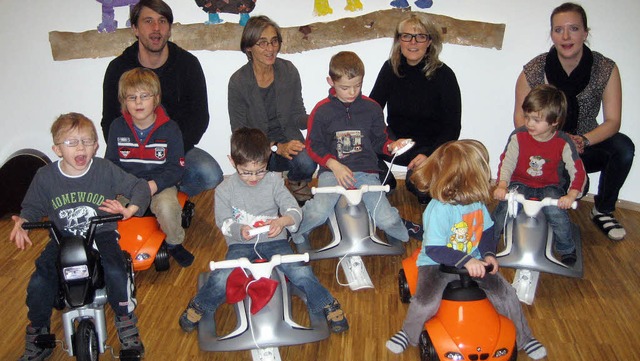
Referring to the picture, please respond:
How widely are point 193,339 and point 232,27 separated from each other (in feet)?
6.75

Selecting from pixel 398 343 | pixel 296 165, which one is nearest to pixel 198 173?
pixel 296 165

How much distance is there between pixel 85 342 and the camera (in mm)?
2303

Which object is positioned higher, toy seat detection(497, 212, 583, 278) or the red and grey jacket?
the red and grey jacket

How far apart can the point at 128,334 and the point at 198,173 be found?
1.25 meters

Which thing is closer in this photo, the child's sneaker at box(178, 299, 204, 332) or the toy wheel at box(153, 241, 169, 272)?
the child's sneaker at box(178, 299, 204, 332)

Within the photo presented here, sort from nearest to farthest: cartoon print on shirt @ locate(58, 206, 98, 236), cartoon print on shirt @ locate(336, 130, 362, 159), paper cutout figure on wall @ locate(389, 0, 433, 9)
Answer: cartoon print on shirt @ locate(58, 206, 98, 236), cartoon print on shirt @ locate(336, 130, 362, 159), paper cutout figure on wall @ locate(389, 0, 433, 9)

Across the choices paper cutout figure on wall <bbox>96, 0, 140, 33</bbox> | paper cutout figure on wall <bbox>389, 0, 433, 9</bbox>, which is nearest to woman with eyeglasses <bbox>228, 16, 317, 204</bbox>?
paper cutout figure on wall <bbox>389, 0, 433, 9</bbox>

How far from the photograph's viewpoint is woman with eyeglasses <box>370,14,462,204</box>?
3.38 meters

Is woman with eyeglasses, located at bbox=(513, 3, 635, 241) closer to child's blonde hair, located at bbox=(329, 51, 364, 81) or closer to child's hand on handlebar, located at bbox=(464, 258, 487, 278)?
child's blonde hair, located at bbox=(329, 51, 364, 81)

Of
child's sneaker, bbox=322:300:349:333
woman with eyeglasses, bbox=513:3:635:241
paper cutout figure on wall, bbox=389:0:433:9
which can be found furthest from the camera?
paper cutout figure on wall, bbox=389:0:433:9

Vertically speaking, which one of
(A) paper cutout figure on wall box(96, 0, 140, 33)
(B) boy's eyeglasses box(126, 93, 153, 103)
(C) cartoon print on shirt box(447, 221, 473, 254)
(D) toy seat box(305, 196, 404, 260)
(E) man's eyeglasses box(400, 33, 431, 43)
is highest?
(A) paper cutout figure on wall box(96, 0, 140, 33)

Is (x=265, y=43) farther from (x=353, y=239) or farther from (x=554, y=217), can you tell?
(x=554, y=217)

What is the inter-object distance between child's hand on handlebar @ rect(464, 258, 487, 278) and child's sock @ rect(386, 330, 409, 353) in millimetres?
450

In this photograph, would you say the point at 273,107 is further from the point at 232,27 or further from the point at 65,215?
the point at 65,215
